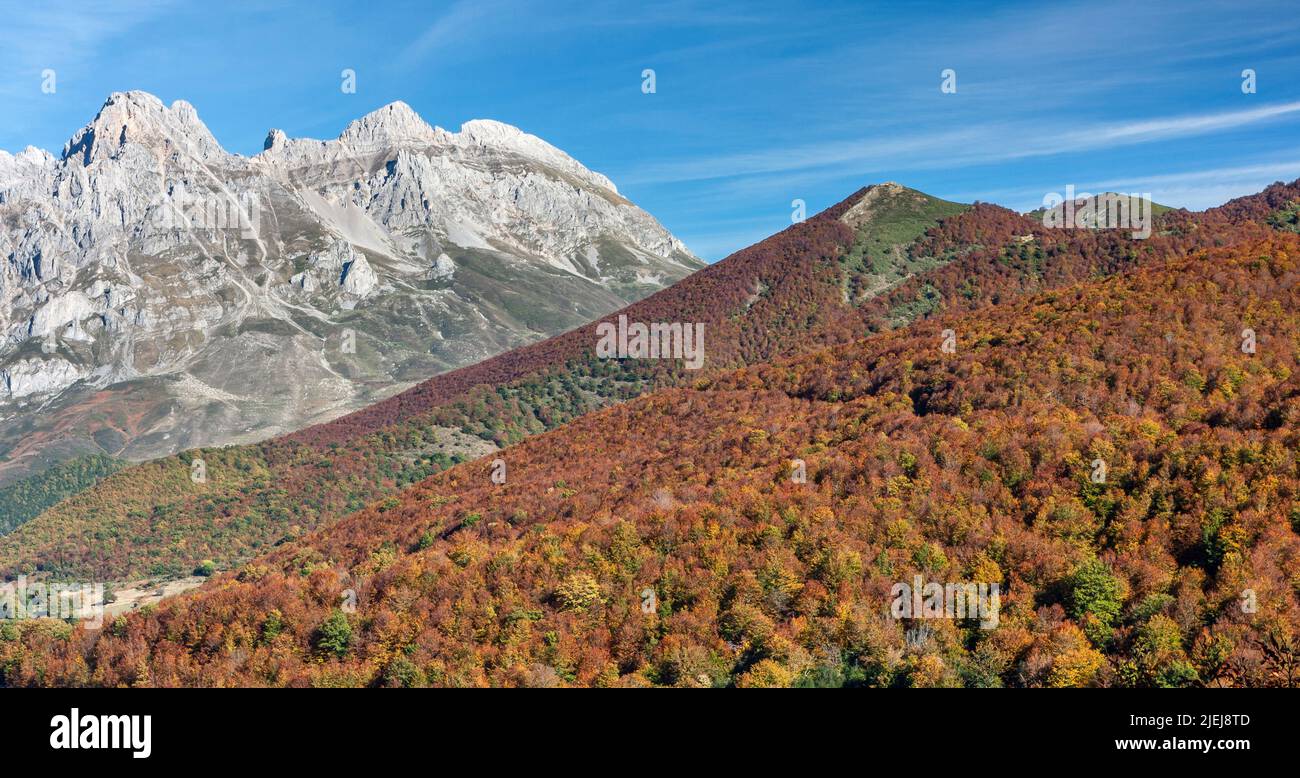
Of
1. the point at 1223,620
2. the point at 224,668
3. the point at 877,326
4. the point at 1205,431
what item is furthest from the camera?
the point at 877,326

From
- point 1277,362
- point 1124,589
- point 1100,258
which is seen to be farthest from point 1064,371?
Result: point 1100,258

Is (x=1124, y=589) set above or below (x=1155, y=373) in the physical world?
below

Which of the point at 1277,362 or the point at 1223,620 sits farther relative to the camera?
the point at 1277,362

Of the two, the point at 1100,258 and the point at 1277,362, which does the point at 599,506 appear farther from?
the point at 1100,258

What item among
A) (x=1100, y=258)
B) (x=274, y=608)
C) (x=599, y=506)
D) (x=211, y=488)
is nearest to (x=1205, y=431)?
(x=599, y=506)

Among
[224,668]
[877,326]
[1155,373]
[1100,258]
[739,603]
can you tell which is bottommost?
[224,668]

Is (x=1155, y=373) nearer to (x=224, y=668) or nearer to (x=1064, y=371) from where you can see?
(x=1064, y=371)

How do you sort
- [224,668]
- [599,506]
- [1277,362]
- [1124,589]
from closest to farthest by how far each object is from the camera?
[1124,589], [224,668], [1277,362], [599,506]
